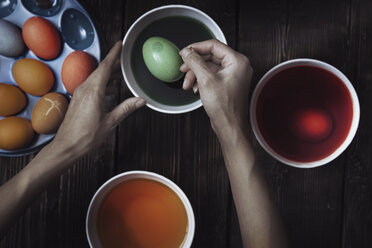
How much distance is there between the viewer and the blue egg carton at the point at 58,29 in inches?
26.4

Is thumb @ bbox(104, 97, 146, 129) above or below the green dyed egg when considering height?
below

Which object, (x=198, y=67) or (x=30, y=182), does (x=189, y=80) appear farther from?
(x=30, y=182)

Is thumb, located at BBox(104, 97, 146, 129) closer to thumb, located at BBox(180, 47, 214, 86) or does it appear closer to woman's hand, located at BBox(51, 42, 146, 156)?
woman's hand, located at BBox(51, 42, 146, 156)

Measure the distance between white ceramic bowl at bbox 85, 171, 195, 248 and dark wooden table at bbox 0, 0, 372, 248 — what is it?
0.22 ft

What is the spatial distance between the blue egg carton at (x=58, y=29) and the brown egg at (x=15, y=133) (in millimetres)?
14

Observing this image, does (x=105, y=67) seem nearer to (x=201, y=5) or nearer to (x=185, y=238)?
(x=201, y=5)

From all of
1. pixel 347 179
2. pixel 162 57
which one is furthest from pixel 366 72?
pixel 162 57

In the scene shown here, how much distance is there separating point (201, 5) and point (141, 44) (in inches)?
6.5

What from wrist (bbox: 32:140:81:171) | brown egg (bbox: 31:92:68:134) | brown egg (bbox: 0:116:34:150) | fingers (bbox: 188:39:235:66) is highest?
fingers (bbox: 188:39:235:66)

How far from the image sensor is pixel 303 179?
0.71 metres

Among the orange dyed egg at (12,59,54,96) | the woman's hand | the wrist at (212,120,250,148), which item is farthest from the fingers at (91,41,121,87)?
the wrist at (212,120,250,148)

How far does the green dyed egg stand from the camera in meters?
0.61

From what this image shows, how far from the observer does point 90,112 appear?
63cm

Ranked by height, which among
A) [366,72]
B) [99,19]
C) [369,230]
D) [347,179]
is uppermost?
[99,19]
